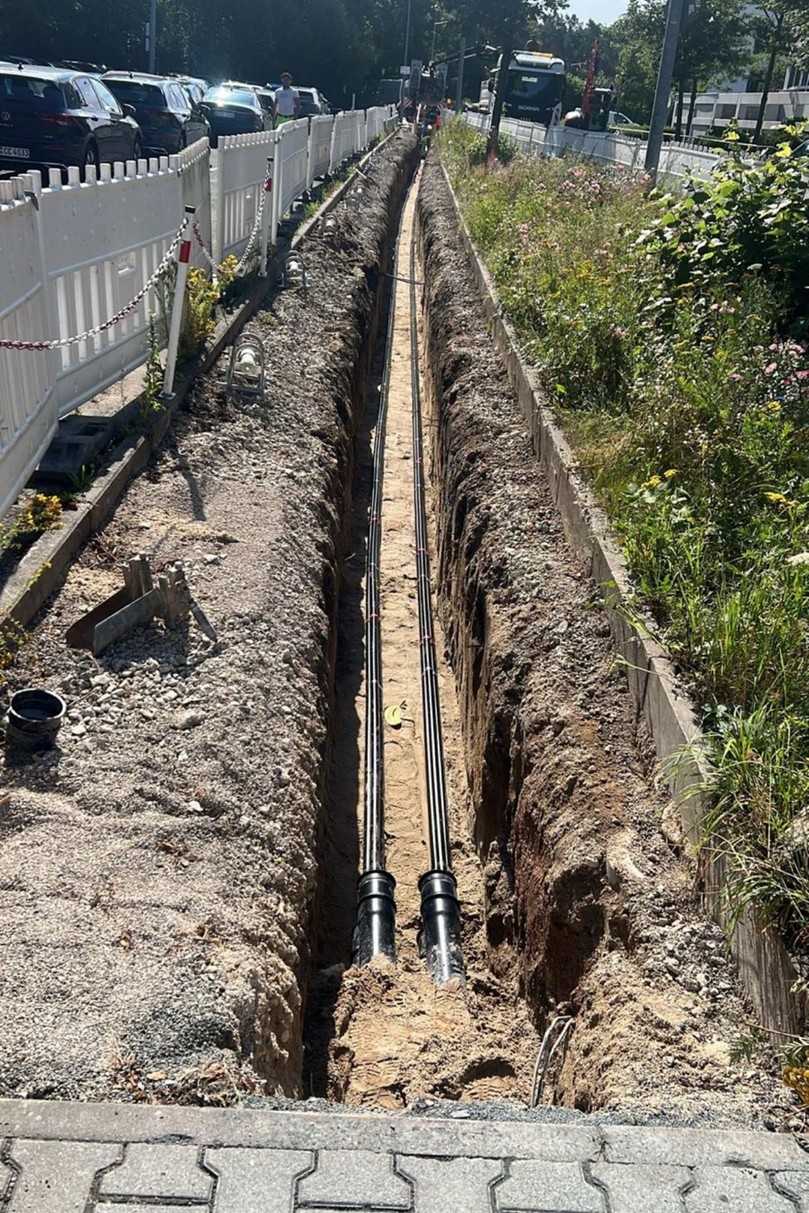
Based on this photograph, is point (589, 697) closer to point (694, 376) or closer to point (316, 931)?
point (316, 931)

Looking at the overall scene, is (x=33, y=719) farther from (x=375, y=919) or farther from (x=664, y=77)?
(x=664, y=77)

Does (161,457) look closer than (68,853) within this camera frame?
No

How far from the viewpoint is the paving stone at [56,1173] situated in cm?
229

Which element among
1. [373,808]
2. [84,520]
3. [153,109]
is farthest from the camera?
[153,109]

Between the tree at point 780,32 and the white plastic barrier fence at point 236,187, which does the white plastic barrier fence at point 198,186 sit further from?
the tree at point 780,32

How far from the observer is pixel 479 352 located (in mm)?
11164

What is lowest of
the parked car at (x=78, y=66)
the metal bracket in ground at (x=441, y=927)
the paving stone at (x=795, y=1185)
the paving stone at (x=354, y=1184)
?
the metal bracket in ground at (x=441, y=927)

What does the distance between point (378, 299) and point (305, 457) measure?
9.80 m

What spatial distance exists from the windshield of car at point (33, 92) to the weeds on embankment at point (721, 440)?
7006mm

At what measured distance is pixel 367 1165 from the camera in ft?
8.11

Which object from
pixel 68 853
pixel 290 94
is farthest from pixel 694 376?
pixel 290 94

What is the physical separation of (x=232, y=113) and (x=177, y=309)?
19.8m

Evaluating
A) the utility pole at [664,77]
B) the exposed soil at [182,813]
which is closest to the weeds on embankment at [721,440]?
the exposed soil at [182,813]

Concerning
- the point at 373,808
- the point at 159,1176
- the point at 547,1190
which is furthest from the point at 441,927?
the point at 159,1176
